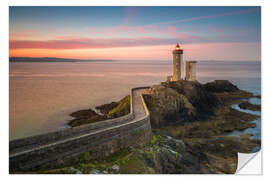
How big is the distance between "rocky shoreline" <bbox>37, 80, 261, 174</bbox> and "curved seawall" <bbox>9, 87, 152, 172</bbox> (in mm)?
242

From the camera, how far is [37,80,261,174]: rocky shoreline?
643 cm

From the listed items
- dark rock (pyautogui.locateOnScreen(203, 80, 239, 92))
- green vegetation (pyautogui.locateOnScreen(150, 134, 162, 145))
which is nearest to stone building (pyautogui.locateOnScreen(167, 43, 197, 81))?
dark rock (pyautogui.locateOnScreen(203, 80, 239, 92))

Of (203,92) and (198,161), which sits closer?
(198,161)

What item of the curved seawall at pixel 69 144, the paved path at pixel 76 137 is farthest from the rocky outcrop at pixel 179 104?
the curved seawall at pixel 69 144

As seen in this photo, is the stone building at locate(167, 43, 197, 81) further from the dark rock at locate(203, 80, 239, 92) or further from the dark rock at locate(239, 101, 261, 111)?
the dark rock at locate(239, 101, 261, 111)

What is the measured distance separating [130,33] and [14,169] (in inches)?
269

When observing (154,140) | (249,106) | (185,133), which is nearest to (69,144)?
(154,140)

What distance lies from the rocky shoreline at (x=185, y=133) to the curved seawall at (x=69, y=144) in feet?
0.80

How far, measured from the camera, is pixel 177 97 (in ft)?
48.4

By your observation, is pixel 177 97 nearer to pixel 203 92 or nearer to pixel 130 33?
pixel 203 92

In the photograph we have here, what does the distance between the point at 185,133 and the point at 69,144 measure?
25.7 feet

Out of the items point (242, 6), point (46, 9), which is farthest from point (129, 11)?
point (242, 6)

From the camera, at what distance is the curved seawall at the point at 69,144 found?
5070mm

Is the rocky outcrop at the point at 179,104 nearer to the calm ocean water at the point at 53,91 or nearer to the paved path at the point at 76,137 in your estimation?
the paved path at the point at 76,137
